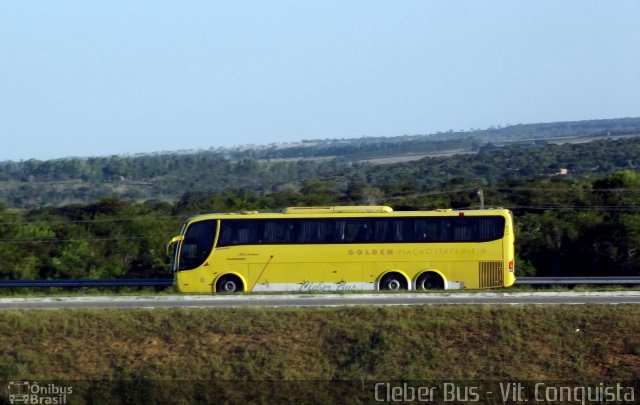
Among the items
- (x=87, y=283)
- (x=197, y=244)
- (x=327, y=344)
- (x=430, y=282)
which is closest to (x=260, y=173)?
(x=87, y=283)

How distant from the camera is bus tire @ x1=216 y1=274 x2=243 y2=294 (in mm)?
31000

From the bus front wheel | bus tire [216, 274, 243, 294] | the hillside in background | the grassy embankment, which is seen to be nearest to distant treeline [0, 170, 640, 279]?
the hillside in background

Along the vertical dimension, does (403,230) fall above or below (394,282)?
above

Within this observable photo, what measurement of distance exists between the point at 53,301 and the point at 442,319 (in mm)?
10167

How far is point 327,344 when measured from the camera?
20.9m

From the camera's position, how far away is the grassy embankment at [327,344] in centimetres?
1973

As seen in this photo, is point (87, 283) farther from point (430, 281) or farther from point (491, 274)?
point (491, 274)

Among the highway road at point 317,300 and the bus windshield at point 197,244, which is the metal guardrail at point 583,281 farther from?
the bus windshield at point 197,244

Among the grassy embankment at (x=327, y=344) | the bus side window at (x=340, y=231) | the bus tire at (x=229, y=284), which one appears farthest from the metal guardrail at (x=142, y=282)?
the grassy embankment at (x=327, y=344)

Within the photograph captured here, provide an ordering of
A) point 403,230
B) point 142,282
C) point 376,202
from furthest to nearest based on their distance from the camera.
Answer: point 376,202
point 142,282
point 403,230

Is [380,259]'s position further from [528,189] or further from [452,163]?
[452,163]

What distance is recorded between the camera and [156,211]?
60094 mm

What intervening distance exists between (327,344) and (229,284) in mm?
10518

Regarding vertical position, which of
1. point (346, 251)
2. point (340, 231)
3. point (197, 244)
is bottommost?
point (346, 251)
